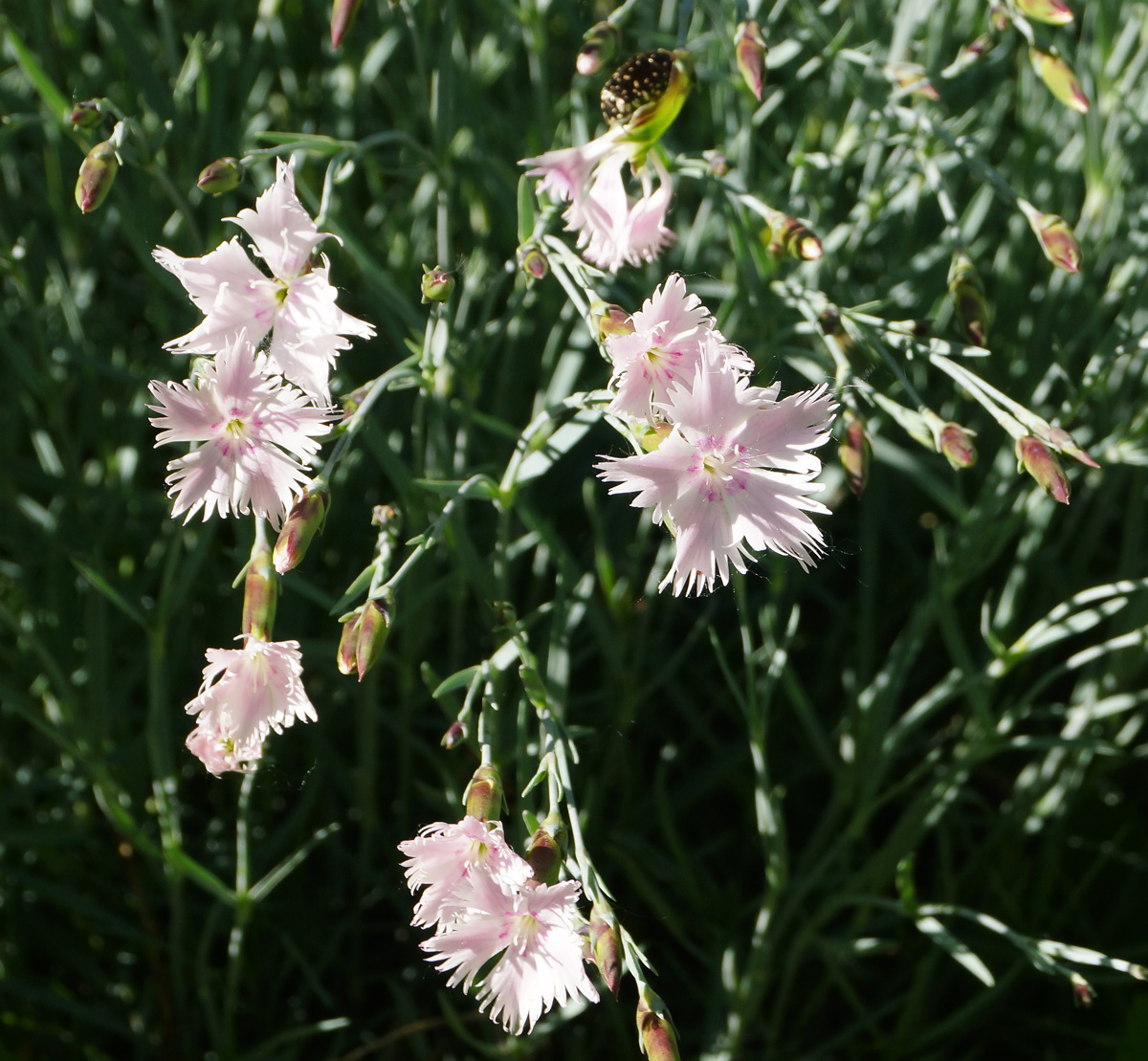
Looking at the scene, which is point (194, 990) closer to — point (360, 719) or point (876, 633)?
point (360, 719)

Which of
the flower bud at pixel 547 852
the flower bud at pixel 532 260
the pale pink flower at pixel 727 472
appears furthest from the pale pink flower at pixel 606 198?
the flower bud at pixel 547 852

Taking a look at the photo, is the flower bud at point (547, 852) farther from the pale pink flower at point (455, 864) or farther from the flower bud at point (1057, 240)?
the flower bud at point (1057, 240)

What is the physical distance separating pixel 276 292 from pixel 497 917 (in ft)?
1.34

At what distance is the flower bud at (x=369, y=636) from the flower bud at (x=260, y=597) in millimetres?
74

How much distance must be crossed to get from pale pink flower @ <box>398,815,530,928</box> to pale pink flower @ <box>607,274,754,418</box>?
0.86 feet

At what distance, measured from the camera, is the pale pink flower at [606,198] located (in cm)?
72

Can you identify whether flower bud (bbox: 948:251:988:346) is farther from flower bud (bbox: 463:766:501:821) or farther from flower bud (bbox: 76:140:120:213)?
flower bud (bbox: 76:140:120:213)

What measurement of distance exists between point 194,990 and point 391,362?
0.72m

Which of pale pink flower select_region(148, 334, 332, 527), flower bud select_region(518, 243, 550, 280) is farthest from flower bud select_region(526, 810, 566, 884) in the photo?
flower bud select_region(518, 243, 550, 280)

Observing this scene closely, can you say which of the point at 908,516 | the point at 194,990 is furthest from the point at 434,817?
the point at 908,516

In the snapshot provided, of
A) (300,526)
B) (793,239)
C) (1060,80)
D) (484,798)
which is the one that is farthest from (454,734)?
(1060,80)

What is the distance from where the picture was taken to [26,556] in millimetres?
1182

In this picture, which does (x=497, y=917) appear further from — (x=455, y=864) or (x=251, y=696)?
(x=251, y=696)

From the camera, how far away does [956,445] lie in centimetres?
71
